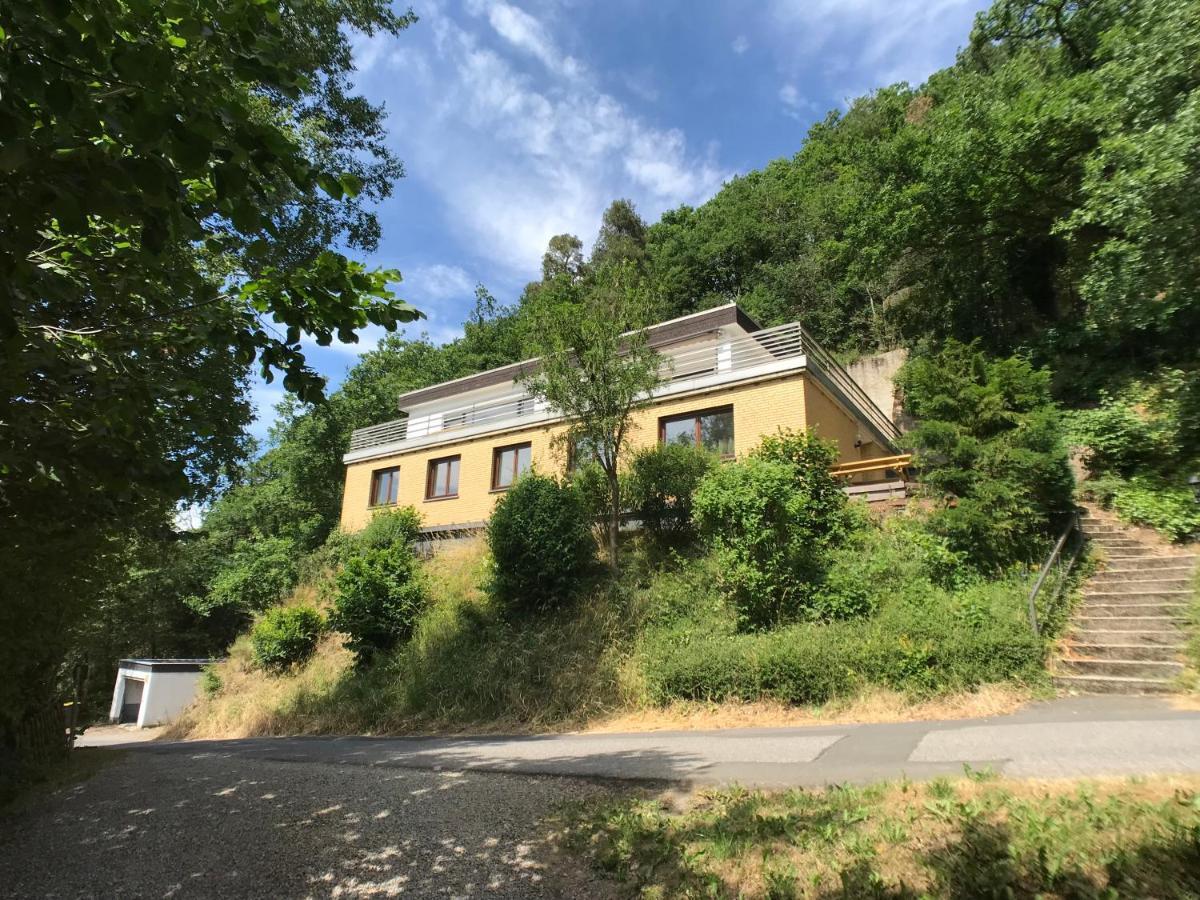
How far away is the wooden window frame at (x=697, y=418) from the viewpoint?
650 inches

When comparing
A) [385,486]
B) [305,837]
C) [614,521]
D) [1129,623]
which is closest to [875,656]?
[1129,623]

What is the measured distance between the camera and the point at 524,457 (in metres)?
20.7

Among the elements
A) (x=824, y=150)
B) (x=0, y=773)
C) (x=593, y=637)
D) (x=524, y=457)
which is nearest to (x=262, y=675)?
(x=524, y=457)

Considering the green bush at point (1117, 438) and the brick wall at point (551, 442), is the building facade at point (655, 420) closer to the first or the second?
the brick wall at point (551, 442)

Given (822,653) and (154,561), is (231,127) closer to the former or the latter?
(154,561)

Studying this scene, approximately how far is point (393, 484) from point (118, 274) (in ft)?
68.6

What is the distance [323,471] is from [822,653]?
94.8 feet

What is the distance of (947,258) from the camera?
2219cm

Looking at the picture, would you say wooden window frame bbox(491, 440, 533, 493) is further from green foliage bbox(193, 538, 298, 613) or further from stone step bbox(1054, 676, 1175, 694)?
stone step bbox(1054, 676, 1175, 694)

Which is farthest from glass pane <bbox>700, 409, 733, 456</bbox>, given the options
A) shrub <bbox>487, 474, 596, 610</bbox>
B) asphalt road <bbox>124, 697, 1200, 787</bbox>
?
asphalt road <bbox>124, 697, 1200, 787</bbox>

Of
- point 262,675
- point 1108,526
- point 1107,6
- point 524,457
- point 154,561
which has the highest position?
point 1107,6

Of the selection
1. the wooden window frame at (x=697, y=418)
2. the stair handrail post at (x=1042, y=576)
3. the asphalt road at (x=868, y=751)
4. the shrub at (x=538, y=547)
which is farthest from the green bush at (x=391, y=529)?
the stair handrail post at (x=1042, y=576)

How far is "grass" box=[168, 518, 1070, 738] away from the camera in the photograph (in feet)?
28.0

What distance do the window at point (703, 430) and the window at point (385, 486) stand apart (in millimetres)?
11063
